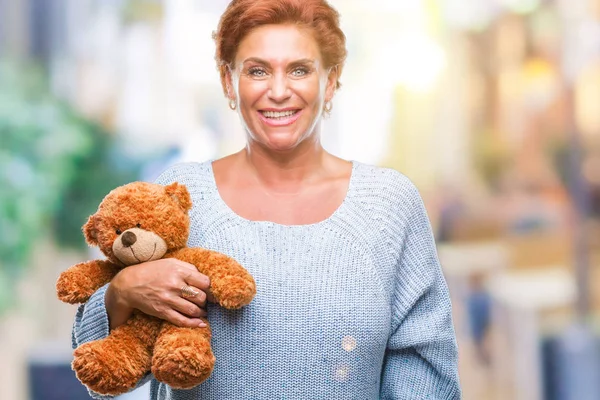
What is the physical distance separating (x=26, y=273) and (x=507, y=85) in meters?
1.98

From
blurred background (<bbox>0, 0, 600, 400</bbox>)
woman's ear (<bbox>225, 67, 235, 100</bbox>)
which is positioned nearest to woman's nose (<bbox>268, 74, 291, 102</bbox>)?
woman's ear (<bbox>225, 67, 235, 100</bbox>)

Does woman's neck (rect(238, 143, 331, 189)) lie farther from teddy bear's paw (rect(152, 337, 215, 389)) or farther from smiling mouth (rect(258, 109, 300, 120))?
teddy bear's paw (rect(152, 337, 215, 389))

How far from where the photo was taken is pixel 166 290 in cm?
123

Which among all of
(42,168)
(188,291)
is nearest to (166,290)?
(188,291)

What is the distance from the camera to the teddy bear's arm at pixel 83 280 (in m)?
1.29

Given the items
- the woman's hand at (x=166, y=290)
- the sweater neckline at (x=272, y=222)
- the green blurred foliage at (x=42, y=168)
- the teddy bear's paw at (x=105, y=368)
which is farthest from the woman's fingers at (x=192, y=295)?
the green blurred foliage at (x=42, y=168)

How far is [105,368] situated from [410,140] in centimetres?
236

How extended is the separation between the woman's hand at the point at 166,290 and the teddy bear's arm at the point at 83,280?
74 mm

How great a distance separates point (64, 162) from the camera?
10.9 ft

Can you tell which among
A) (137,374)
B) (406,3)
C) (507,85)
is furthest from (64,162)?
(137,374)

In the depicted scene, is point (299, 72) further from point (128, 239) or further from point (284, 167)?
point (128, 239)

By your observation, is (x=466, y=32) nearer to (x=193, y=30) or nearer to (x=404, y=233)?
(x=193, y=30)

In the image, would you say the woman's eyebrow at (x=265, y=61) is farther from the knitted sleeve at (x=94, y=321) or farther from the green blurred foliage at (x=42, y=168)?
the green blurred foliage at (x=42, y=168)

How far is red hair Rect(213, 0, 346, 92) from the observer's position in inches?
55.8
